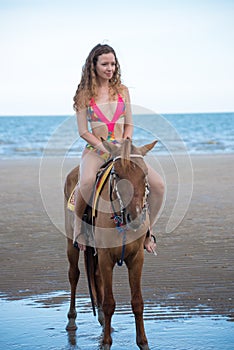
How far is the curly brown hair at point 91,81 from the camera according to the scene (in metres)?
5.83

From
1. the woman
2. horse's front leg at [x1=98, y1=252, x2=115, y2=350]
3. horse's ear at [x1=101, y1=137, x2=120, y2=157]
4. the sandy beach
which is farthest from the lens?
the sandy beach

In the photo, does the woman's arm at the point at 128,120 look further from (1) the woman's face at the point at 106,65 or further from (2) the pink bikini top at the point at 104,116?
(1) the woman's face at the point at 106,65

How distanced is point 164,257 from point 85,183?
3.29 metres

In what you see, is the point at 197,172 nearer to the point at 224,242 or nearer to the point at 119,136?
the point at 224,242

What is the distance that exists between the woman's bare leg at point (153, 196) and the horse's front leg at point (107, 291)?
0.49 m

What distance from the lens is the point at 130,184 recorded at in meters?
4.75

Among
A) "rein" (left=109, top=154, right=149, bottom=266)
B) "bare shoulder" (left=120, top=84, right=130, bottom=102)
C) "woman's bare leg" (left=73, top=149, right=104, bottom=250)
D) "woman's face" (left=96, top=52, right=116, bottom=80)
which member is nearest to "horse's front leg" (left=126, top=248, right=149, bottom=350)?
"rein" (left=109, top=154, right=149, bottom=266)

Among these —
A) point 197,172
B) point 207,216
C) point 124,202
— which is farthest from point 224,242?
point 197,172

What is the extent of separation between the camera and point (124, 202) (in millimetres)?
4754

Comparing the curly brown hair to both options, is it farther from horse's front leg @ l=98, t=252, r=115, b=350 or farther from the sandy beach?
the sandy beach

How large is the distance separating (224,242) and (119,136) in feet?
13.8

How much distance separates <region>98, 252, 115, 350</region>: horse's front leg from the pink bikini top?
1169 millimetres

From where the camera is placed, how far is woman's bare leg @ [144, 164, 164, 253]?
550 cm

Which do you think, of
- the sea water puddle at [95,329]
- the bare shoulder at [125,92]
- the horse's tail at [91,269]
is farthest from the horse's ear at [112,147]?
the sea water puddle at [95,329]
